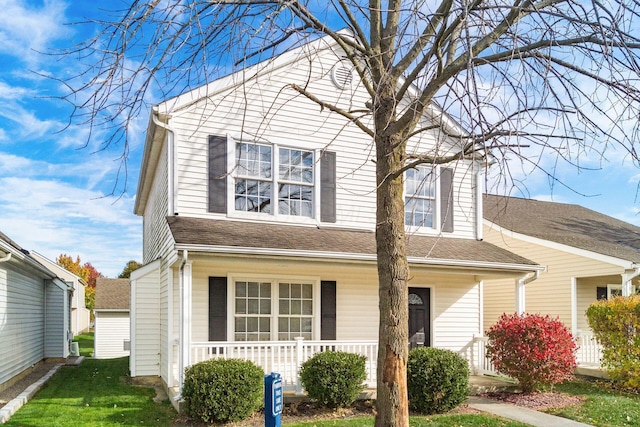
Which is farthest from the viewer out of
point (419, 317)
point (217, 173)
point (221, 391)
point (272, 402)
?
point (419, 317)

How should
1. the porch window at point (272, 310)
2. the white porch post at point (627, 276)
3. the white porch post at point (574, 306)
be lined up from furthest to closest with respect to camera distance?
the white porch post at point (574, 306) < the white porch post at point (627, 276) < the porch window at point (272, 310)

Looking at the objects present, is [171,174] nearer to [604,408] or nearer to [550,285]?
[604,408]

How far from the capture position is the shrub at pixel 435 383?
861cm

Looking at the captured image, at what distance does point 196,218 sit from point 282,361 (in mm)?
3269

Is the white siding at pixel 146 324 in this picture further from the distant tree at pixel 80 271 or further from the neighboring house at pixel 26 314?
the distant tree at pixel 80 271

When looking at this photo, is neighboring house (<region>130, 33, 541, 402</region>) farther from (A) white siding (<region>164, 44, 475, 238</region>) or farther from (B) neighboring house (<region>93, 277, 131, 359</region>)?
(B) neighboring house (<region>93, 277, 131, 359</region>)

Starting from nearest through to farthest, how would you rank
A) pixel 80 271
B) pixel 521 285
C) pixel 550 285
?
1. pixel 521 285
2. pixel 550 285
3. pixel 80 271

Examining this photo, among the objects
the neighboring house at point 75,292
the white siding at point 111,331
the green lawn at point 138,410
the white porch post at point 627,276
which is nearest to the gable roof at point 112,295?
the white siding at point 111,331

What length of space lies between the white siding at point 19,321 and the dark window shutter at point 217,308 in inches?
164

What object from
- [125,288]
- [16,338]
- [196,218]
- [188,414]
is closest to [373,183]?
[196,218]

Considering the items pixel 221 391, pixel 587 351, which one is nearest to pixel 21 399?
pixel 221 391

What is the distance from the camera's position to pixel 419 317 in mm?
12250

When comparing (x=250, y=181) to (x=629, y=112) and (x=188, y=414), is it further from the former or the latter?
(x=629, y=112)

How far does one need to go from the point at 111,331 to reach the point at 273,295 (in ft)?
79.7
